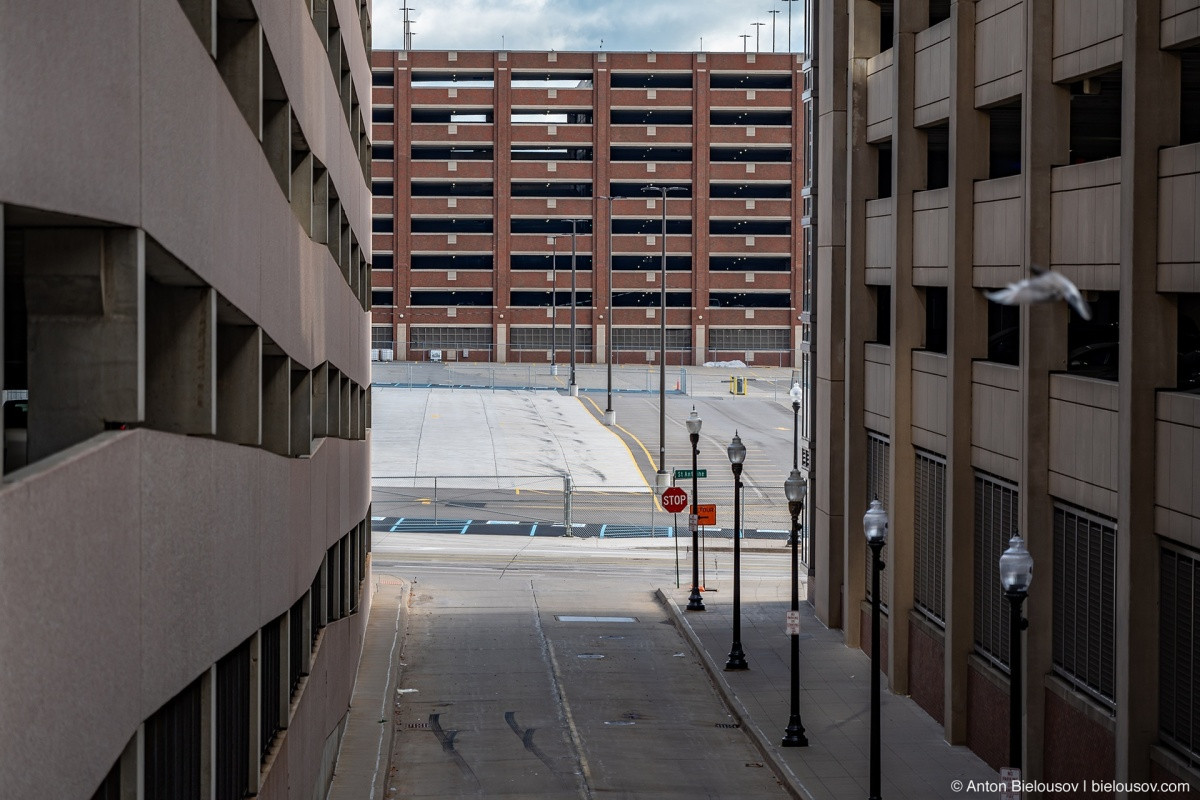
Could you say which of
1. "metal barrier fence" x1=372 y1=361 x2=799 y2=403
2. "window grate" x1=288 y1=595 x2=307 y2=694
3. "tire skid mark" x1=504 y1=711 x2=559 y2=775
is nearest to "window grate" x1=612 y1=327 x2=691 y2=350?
"metal barrier fence" x1=372 y1=361 x2=799 y2=403

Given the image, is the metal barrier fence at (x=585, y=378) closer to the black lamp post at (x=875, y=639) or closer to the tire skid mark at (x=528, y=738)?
the tire skid mark at (x=528, y=738)

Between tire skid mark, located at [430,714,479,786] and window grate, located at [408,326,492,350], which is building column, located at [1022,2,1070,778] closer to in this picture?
tire skid mark, located at [430,714,479,786]

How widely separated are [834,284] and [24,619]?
2684cm

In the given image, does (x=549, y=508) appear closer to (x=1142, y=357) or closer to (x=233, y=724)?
(x=1142, y=357)

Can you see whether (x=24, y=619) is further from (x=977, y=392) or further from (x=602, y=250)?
(x=602, y=250)

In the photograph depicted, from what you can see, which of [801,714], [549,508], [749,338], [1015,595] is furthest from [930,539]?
[749,338]

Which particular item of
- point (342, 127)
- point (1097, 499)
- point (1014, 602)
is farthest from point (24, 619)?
point (342, 127)

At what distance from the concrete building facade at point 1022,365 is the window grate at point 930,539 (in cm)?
6

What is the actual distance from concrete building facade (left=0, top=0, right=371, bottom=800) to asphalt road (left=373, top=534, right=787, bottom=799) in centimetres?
424

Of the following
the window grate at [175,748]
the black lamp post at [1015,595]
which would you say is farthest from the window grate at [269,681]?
the black lamp post at [1015,595]

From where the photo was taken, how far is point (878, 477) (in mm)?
28719

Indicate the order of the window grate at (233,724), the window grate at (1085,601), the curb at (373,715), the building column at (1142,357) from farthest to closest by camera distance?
the curb at (373,715) → the window grate at (1085,601) → the building column at (1142,357) → the window grate at (233,724)

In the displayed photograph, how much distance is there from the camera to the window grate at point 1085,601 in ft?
57.2

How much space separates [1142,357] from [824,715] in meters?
10.9
